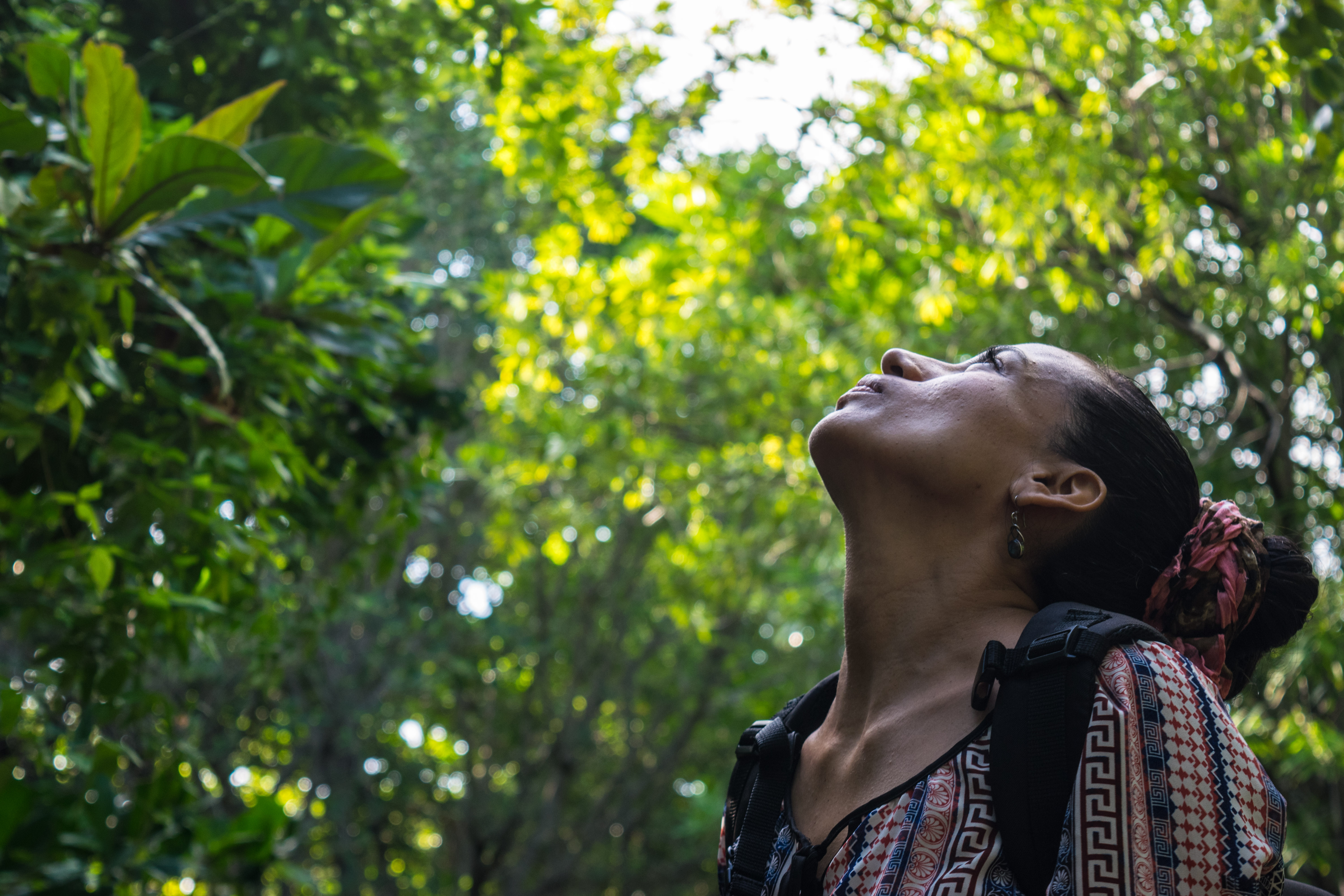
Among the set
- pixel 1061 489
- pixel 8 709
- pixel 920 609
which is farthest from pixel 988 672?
pixel 8 709

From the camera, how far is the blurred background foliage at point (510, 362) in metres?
2.33

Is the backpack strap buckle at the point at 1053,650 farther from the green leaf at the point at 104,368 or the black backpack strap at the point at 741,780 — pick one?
the green leaf at the point at 104,368

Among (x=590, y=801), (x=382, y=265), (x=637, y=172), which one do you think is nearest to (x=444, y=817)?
(x=590, y=801)

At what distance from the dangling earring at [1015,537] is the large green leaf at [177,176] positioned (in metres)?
1.49

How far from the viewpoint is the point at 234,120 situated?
2.18 m

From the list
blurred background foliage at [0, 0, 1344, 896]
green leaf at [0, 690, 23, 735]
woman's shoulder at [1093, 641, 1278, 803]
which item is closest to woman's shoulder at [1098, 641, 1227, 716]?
woman's shoulder at [1093, 641, 1278, 803]

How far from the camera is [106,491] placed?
2.52m

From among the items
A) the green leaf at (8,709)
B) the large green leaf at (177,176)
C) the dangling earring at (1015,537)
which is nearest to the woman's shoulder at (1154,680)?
the dangling earring at (1015,537)

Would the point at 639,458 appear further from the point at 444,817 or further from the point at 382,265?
the point at 444,817

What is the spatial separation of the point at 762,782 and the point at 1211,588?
63 centimetres

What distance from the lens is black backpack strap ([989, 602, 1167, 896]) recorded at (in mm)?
1056

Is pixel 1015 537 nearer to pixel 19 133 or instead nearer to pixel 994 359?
pixel 994 359

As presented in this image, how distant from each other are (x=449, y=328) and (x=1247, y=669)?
10683 millimetres

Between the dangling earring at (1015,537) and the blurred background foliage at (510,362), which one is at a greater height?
the dangling earring at (1015,537)
